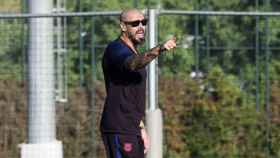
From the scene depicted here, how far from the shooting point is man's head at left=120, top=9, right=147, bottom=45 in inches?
230

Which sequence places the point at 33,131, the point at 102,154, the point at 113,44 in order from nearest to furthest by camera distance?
1. the point at 113,44
2. the point at 33,131
3. the point at 102,154

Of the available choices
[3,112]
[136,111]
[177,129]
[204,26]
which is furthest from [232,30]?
[136,111]

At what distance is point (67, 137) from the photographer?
8.02 m

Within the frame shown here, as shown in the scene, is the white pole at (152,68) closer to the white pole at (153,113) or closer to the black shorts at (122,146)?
the white pole at (153,113)

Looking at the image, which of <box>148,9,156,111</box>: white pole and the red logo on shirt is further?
<box>148,9,156,111</box>: white pole

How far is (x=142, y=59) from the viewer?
17.7ft

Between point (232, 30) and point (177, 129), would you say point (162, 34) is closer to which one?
point (232, 30)

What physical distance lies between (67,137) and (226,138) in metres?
1.53

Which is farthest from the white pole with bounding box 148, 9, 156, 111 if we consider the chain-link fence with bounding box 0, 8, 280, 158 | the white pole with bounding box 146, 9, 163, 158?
the chain-link fence with bounding box 0, 8, 280, 158

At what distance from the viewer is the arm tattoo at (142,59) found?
5.36 metres

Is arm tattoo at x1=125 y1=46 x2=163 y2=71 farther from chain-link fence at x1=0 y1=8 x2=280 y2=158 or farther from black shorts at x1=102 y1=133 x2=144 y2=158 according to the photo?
chain-link fence at x1=0 y1=8 x2=280 y2=158

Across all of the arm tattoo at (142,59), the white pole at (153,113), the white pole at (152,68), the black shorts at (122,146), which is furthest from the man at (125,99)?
the white pole at (152,68)

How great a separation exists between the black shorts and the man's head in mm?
675

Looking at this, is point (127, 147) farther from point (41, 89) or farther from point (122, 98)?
point (41, 89)
